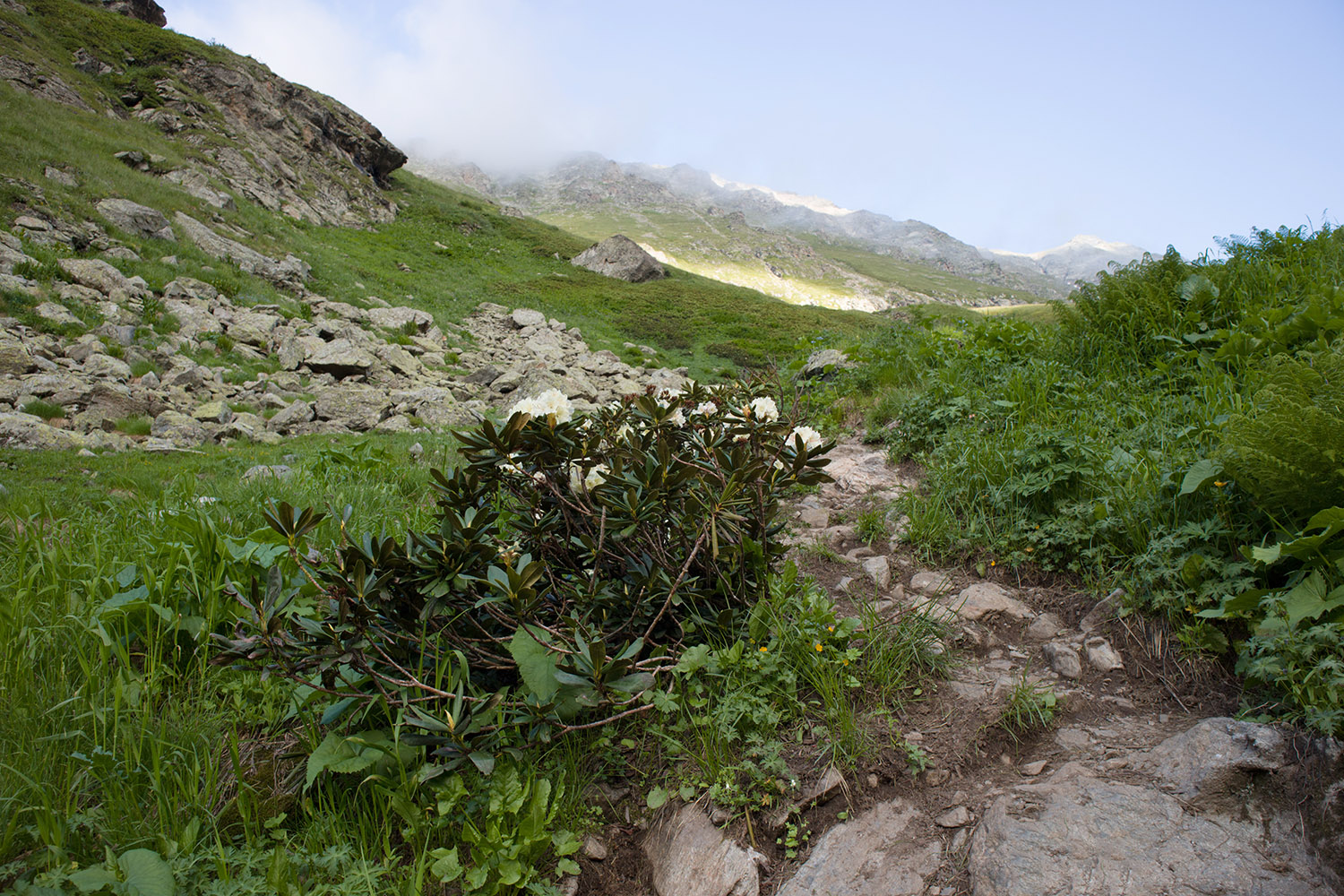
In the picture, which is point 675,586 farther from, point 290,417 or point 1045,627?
point 290,417

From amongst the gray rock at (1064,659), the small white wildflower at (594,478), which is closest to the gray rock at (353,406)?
the small white wildflower at (594,478)

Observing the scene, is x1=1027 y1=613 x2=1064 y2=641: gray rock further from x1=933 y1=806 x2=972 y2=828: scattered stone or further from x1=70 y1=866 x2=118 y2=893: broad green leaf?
x1=70 y1=866 x2=118 y2=893: broad green leaf

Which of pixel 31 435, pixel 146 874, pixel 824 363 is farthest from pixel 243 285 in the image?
pixel 146 874

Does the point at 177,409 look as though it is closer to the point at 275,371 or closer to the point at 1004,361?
the point at 275,371

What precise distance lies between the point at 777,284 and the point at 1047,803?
116m

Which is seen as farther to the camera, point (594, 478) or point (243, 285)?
point (243, 285)

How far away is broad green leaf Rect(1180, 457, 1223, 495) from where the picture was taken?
2.43 m

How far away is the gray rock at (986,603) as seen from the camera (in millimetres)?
2686

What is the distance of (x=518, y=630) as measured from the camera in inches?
82.1

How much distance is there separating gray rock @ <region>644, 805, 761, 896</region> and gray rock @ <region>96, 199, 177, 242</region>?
60.9 feet

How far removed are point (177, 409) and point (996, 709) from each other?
37.0 feet

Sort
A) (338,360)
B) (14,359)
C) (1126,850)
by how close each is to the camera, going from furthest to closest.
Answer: (338,360) → (14,359) → (1126,850)

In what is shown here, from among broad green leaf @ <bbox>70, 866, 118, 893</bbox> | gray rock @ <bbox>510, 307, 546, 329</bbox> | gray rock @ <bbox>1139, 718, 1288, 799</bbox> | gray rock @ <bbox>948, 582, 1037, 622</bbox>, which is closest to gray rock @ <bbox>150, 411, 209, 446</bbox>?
broad green leaf @ <bbox>70, 866, 118, 893</bbox>

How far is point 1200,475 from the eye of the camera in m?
2.47
